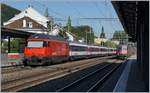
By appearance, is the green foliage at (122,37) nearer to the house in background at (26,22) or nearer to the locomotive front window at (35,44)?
the house in background at (26,22)

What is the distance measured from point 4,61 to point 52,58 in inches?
246

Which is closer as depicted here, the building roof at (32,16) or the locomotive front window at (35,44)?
the locomotive front window at (35,44)

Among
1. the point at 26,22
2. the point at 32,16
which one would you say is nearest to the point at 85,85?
the point at 26,22

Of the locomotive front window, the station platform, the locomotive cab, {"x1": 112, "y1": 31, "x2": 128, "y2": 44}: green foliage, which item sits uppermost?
{"x1": 112, "y1": 31, "x2": 128, "y2": 44}: green foliage

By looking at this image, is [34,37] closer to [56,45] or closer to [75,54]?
[56,45]

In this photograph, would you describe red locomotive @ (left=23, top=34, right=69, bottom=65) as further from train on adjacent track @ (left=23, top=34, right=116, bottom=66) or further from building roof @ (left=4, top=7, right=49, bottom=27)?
building roof @ (left=4, top=7, right=49, bottom=27)

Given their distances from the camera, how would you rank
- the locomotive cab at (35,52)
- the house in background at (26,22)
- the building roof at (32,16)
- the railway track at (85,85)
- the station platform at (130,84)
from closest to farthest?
1. the railway track at (85,85)
2. the station platform at (130,84)
3. the locomotive cab at (35,52)
4. the house in background at (26,22)
5. the building roof at (32,16)

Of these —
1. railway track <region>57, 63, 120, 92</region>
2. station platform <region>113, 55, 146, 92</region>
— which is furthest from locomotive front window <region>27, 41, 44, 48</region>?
railway track <region>57, 63, 120, 92</region>

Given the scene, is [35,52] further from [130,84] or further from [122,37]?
[122,37]

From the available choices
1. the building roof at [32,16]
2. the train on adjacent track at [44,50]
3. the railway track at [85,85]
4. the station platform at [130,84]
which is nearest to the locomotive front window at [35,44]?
the train on adjacent track at [44,50]

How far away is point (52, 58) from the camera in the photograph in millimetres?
41750

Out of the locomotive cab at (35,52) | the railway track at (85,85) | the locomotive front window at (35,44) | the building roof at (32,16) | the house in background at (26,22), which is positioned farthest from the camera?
the building roof at (32,16)

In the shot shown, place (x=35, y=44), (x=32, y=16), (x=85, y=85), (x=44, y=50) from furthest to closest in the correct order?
(x=32, y=16)
(x=35, y=44)
(x=44, y=50)
(x=85, y=85)

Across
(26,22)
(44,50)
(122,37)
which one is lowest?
(44,50)
